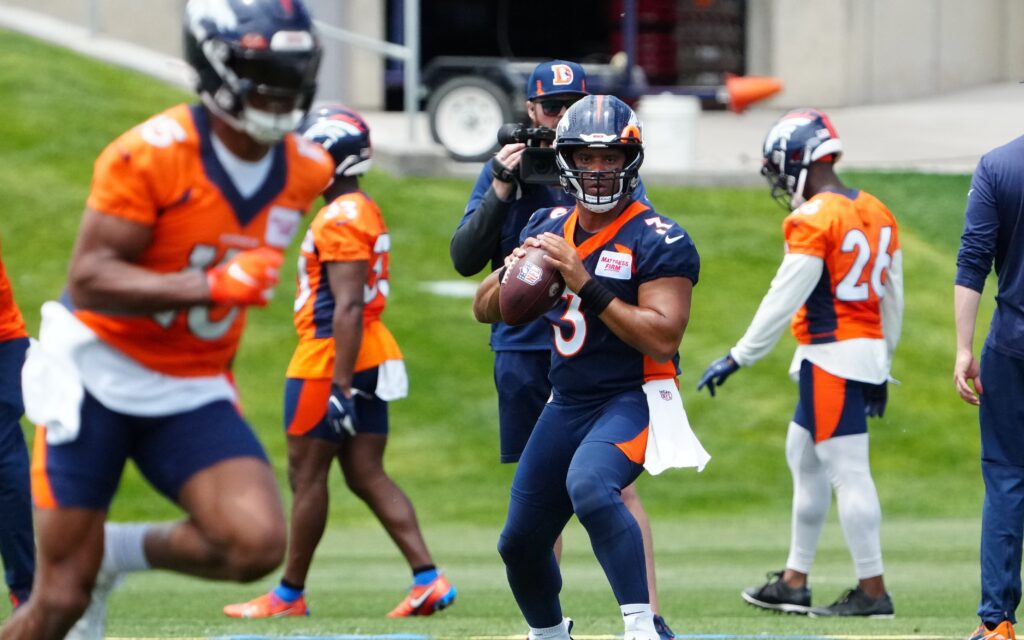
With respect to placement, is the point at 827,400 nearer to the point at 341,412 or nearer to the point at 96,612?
the point at 341,412

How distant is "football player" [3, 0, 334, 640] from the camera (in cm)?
450

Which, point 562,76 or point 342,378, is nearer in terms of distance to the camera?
point 562,76

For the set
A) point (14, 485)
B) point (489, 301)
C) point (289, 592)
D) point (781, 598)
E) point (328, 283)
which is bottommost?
point (781, 598)

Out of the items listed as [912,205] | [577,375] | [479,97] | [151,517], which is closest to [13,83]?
[479,97]

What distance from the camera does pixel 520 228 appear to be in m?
6.90

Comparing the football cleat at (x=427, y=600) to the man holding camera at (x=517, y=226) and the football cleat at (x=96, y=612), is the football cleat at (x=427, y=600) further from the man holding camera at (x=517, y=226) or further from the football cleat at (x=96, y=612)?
the football cleat at (x=96, y=612)

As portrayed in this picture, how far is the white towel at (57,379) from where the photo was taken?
4.66 meters

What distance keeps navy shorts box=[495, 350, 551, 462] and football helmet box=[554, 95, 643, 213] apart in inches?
Result: 45.2

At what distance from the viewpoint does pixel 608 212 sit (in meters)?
5.85

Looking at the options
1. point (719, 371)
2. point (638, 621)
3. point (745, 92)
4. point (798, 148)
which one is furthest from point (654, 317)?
point (745, 92)

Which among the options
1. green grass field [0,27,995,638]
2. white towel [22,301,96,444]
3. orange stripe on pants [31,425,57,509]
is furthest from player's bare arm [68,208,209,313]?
green grass field [0,27,995,638]

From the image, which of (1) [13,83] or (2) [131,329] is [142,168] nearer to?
(2) [131,329]

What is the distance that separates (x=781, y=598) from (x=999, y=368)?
1974mm

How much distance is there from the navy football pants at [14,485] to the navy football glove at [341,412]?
1.52 meters
